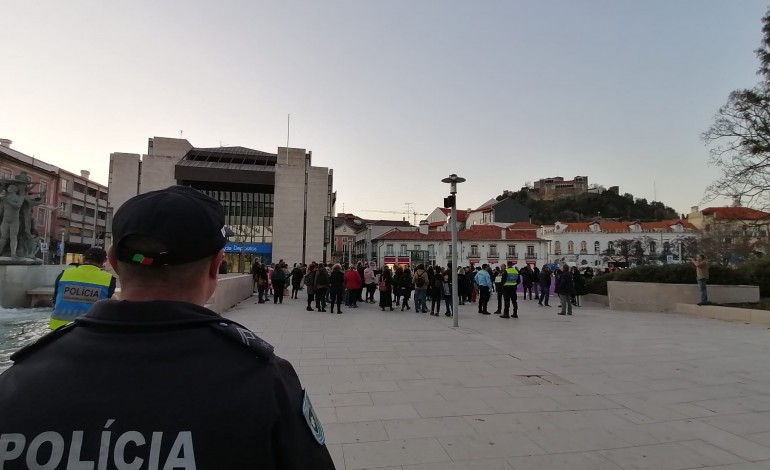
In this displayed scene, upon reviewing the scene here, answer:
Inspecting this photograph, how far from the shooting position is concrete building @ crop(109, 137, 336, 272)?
51375 millimetres

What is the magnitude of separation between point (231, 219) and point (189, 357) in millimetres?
56341

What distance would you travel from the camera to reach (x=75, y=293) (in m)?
4.21

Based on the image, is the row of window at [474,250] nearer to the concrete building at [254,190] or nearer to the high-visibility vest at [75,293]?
the concrete building at [254,190]

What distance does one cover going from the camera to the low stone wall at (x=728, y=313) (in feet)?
41.4

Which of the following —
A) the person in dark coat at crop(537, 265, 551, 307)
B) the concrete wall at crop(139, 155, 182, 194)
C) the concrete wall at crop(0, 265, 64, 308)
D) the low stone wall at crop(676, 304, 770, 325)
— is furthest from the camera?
the concrete wall at crop(139, 155, 182, 194)

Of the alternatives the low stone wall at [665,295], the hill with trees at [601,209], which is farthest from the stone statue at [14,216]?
the hill with trees at [601,209]

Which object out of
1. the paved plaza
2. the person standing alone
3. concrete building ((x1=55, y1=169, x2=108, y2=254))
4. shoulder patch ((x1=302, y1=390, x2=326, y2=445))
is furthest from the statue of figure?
concrete building ((x1=55, y1=169, x2=108, y2=254))

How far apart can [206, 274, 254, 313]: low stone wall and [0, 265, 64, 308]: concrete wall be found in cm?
664

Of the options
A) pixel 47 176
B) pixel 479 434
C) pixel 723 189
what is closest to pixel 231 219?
pixel 47 176

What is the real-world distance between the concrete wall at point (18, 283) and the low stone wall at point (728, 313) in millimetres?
24013

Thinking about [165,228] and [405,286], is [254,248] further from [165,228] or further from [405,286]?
[165,228]

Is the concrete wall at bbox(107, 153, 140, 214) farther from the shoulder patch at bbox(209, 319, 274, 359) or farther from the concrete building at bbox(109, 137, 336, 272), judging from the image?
the shoulder patch at bbox(209, 319, 274, 359)

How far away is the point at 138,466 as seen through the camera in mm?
906

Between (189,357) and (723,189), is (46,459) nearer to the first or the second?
(189,357)
